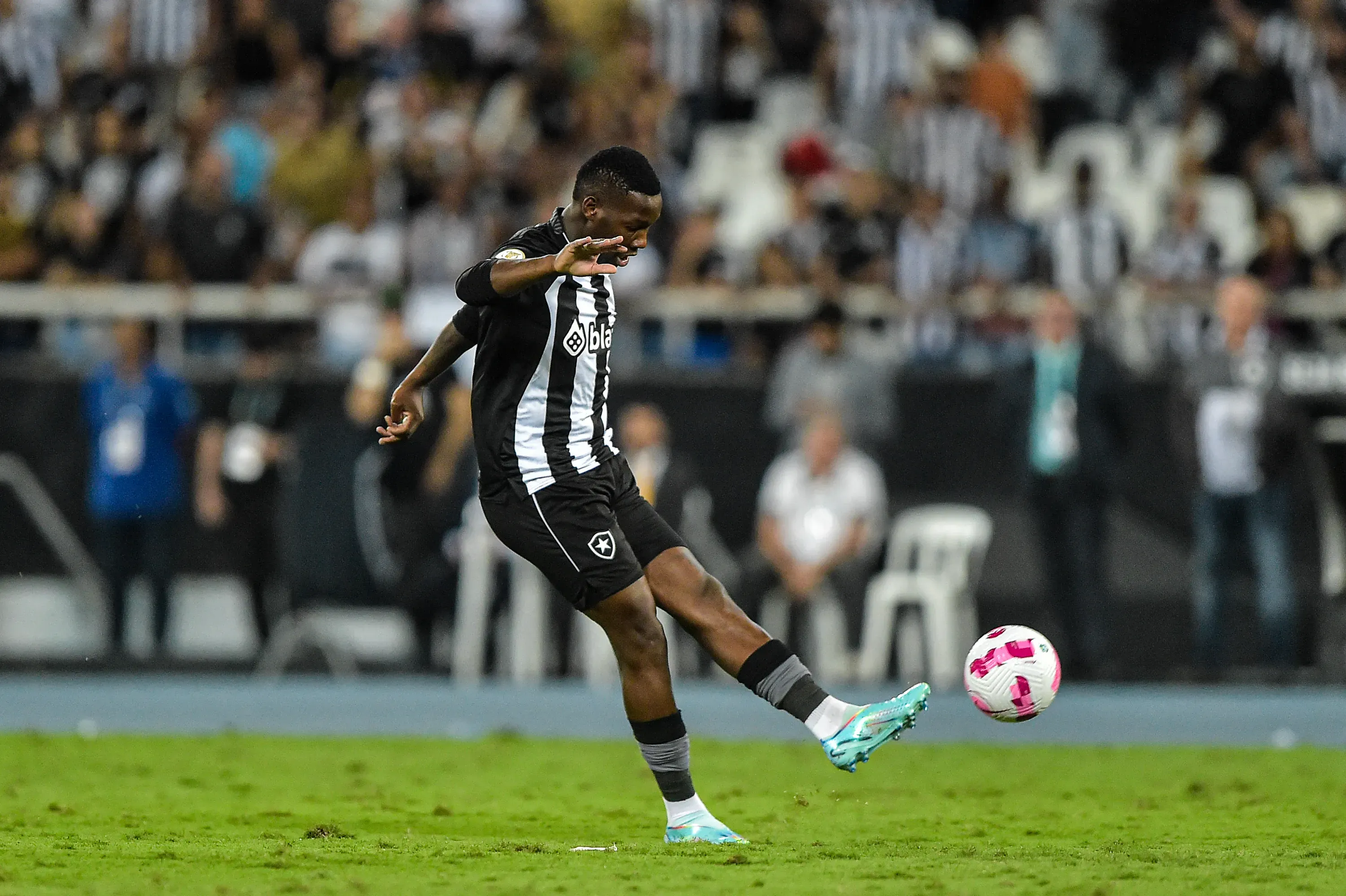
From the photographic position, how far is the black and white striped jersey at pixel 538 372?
7.64m

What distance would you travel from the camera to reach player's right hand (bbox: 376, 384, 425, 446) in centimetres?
791

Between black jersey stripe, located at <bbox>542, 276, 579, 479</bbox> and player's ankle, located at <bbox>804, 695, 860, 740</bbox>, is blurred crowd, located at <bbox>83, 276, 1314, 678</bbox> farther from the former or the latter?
player's ankle, located at <bbox>804, 695, 860, 740</bbox>

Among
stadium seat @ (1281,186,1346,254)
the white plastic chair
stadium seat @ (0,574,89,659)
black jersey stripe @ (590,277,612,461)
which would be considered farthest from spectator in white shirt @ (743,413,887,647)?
black jersey stripe @ (590,277,612,461)

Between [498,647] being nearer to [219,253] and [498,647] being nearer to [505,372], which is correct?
[219,253]

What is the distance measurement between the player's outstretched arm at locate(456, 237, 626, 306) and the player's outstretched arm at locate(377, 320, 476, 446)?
19 centimetres

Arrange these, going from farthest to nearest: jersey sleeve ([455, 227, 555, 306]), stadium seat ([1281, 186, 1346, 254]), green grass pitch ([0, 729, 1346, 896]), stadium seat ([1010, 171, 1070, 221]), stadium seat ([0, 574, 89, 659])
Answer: stadium seat ([1010, 171, 1070, 221]) < stadium seat ([1281, 186, 1346, 254]) < stadium seat ([0, 574, 89, 659]) < jersey sleeve ([455, 227, 555, 306]) < green grass pitch ([0, 729, 1346, 896])

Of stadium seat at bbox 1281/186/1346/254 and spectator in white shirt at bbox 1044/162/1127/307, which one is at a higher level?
stadium seat at bbox 1281/186/1346/254

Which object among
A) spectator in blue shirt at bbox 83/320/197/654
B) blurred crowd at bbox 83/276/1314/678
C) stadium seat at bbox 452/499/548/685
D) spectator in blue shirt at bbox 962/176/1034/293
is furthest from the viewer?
spectator in blue shirt at bbox 962/176/1034/293

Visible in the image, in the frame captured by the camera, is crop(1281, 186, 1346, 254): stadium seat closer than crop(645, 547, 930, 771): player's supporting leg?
No

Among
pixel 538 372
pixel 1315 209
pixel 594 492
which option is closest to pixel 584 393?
pixel 538 372

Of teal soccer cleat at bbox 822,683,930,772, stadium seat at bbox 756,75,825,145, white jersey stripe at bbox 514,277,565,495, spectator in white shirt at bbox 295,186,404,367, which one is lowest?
teal soccer cleat at bbox 822,683,930,772

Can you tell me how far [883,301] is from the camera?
16422 millimetres

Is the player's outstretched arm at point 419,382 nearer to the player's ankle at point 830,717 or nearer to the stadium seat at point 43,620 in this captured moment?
the player's ankle at point 830,717

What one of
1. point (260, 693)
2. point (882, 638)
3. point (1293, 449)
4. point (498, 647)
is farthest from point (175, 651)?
point (1293, 449)
